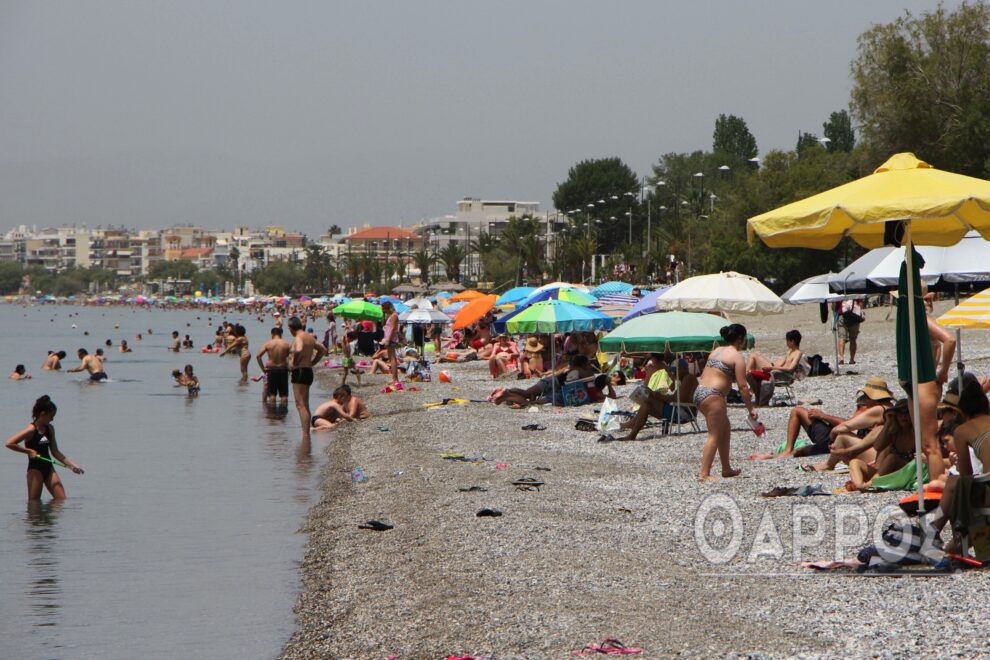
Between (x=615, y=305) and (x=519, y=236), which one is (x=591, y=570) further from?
(x=519, y=236)

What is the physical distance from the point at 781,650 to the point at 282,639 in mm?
3269

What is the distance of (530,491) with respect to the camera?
1109 cm

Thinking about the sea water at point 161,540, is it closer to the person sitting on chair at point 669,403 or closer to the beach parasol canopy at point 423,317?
the person sitting on chair at point 669,403

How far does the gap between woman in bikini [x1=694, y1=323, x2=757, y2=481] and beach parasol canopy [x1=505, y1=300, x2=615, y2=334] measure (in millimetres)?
7199

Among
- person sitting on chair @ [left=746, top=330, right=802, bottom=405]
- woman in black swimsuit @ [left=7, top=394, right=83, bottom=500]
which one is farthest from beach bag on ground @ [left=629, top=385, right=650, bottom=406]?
woman in black swimsuit @ [left=7, top=394, right=83, bottom=500]

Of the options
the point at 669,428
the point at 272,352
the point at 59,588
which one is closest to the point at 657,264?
the point at 272,352

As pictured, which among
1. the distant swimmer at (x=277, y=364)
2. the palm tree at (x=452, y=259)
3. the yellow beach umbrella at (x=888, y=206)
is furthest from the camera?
the palm tree at (x=452, y=259)

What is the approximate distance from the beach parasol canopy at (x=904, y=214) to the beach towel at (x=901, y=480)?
1689 millimetres

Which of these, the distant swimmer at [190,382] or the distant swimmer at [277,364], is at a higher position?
the distant swimmer at [277,364]

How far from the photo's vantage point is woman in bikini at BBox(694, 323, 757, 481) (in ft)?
33.8

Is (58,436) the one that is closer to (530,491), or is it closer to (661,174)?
(530,491)

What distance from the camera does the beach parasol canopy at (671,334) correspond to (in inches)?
535

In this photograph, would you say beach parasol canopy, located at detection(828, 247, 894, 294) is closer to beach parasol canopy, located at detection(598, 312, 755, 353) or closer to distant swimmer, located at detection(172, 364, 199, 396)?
beach parasol canopy, located at detection(598, 312, 755, 353)

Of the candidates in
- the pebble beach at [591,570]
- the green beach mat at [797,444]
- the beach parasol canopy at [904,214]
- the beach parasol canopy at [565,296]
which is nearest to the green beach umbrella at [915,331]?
the beach parasol canopy at [904,214]
